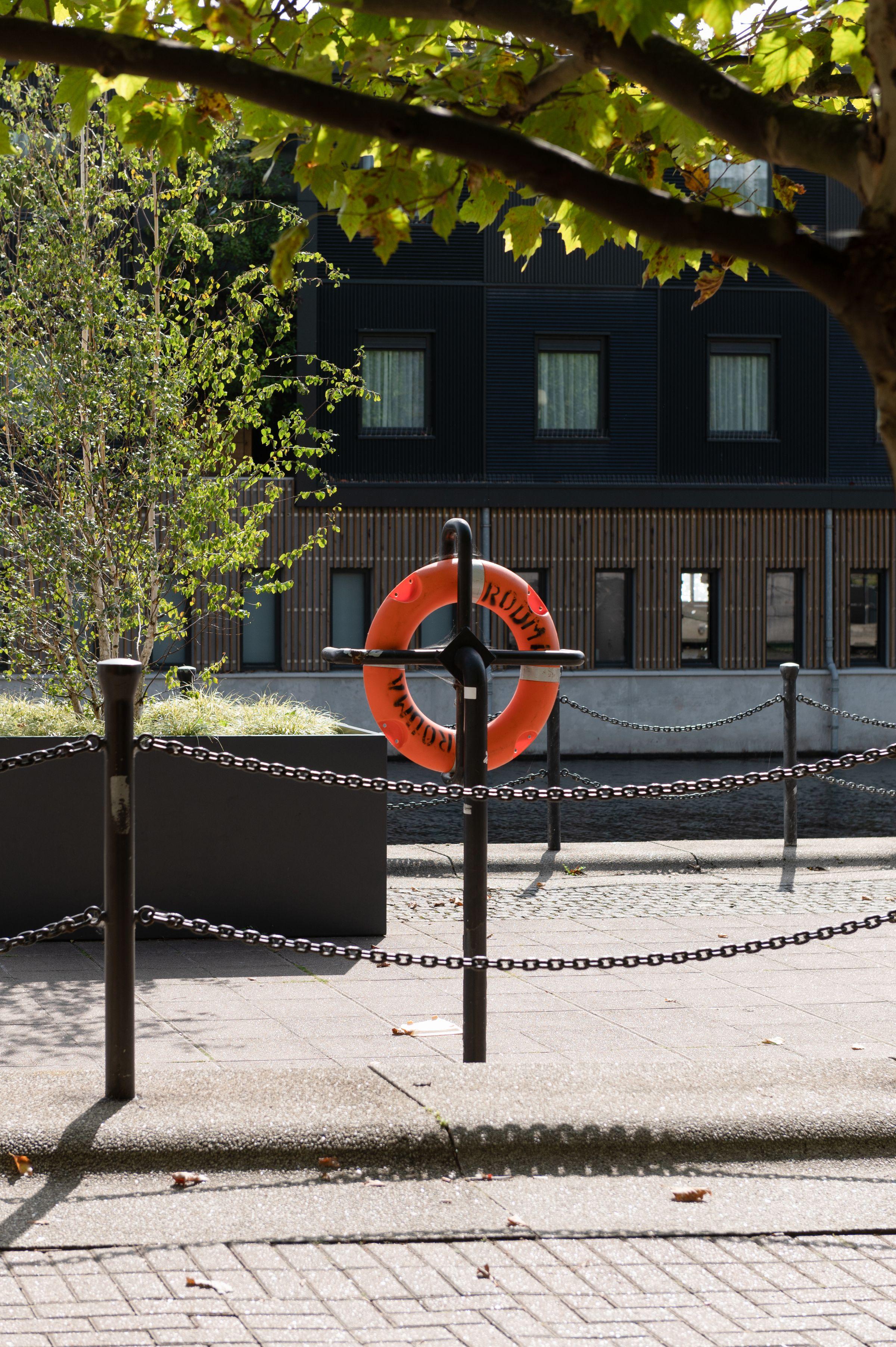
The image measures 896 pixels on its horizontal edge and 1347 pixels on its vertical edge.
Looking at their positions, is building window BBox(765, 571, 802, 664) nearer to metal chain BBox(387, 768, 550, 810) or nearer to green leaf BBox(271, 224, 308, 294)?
metal chain BBox(387, 768, 550, 810)

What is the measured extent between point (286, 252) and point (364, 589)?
20.1 meters

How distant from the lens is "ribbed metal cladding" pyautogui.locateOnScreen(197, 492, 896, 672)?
23.3m

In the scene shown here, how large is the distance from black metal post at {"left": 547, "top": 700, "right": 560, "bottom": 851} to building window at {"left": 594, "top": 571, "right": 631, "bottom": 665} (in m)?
13.1

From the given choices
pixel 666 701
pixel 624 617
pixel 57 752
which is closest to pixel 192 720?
pixel 57 752

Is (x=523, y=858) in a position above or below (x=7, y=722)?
below

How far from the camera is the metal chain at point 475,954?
178 inches

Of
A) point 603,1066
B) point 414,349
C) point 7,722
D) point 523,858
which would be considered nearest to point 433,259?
point 414,349

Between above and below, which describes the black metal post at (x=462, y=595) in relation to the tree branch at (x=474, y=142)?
below

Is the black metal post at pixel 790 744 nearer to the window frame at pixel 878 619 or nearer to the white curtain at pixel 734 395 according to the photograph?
the window frame at pixel 878 619

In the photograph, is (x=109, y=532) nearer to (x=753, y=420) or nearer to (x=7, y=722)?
(x=7, y=722)

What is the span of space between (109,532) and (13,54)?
5.68 meters

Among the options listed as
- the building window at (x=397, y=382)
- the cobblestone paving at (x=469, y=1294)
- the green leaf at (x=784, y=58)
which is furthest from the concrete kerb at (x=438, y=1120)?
the building window at (x=397, y=382)

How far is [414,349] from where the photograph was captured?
2391cm

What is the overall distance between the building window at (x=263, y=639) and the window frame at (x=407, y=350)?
307 centimetres
